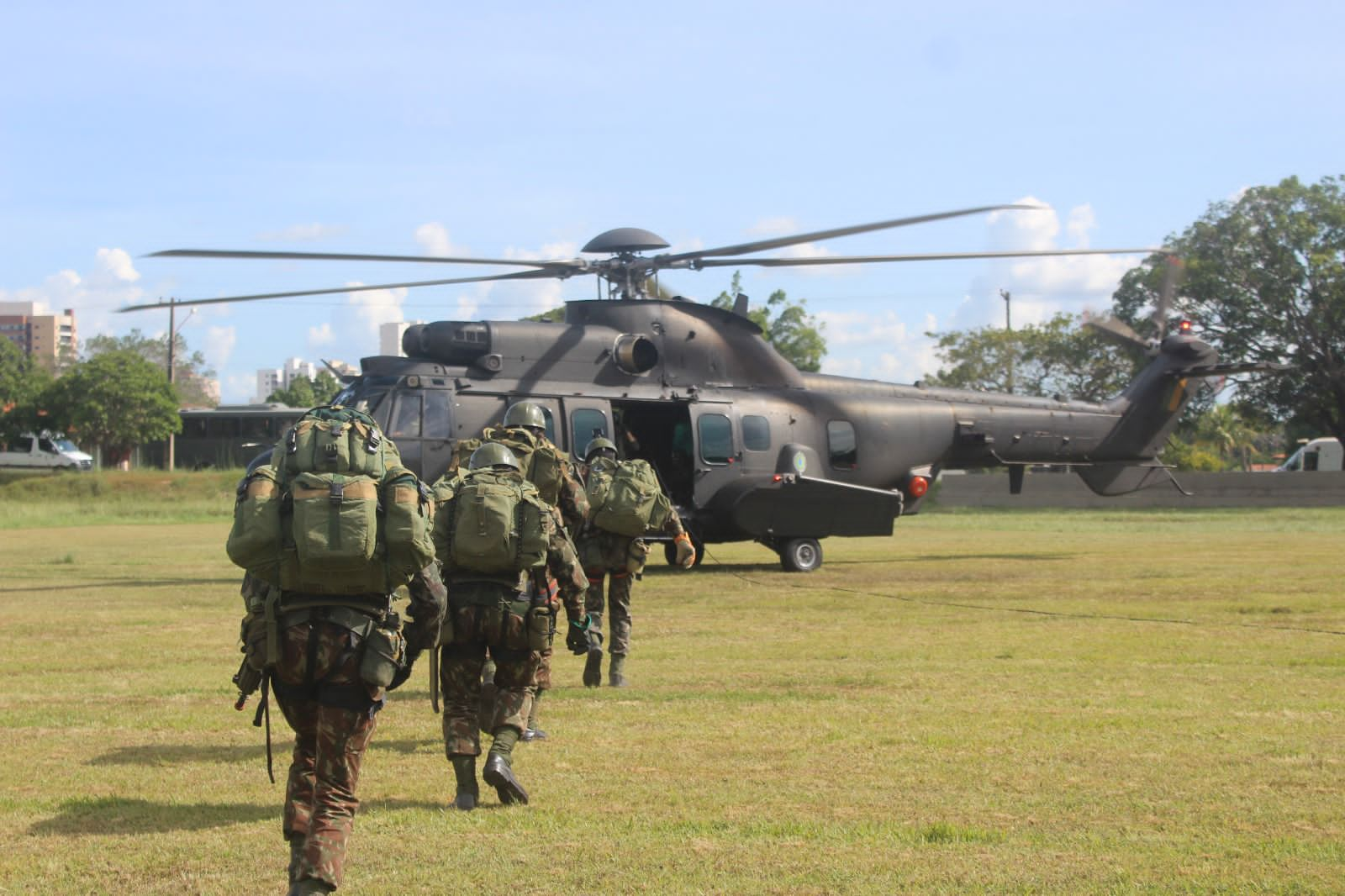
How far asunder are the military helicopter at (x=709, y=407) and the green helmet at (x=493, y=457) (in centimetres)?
1021

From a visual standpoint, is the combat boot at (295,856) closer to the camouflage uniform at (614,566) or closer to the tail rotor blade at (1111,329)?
the camouflage uniform at (614,566)

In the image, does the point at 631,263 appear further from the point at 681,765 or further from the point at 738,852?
the point at 738,852

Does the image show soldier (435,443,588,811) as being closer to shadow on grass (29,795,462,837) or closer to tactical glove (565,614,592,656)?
shadow on grass (29,795,462,837)

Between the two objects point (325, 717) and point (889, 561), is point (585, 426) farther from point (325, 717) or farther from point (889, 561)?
point (325, 717)

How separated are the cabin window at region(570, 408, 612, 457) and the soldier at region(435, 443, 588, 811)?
38.2 ft

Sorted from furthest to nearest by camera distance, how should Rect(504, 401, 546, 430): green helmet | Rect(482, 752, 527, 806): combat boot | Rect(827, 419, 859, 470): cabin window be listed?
Rect(827, 419, 859, 470): cabin window, Rect(504, 401, 546, 430): green helmet, Rect(482, 752, 527, 806): combat boot

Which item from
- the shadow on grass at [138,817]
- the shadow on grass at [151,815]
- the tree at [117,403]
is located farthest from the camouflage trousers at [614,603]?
the tree at [117,403]

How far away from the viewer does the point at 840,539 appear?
32.1 meters

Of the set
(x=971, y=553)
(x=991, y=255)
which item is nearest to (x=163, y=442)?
(x=971, y=553)

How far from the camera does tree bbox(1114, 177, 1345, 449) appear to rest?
51719 millimetres

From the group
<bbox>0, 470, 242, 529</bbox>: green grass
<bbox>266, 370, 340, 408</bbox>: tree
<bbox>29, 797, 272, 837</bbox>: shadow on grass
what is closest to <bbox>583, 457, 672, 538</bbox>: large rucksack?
<bbox>29, 797, 272, 837</bbox>: shadow on grass

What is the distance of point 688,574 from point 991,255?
6813 mm

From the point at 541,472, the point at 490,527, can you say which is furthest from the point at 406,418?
the point at 490,527

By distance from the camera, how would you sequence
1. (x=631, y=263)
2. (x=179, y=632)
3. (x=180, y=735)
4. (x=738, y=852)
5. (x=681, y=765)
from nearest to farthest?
1. (x=738, y=852)
2. (x=681, y=765)
3. (x=180, y=735)
4. (x=179, y=632)
5. (x=631, y=263)
